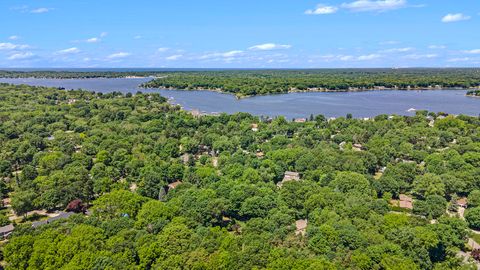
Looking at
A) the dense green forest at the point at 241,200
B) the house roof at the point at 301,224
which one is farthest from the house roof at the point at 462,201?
the house roof at the point at 301,224

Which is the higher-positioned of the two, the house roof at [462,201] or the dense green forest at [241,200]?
the dense green forest at [241,200]

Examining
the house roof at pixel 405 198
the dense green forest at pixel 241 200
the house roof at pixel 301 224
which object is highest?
the dense green forest at pixel 241 200

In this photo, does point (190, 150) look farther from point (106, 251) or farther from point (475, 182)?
point (475, 182)

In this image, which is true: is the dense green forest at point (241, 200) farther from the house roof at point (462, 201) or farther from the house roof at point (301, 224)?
the house roof at point (462, 201)

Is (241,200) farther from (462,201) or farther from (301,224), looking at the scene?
(462,201)

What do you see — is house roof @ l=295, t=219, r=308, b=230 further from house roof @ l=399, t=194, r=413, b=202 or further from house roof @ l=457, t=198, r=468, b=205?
house roof @ l=457, t=198, r=468, b=205

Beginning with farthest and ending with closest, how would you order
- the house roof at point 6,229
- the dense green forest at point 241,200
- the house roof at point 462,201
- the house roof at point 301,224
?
the house roof at point 462,201 → the house roof at point 301,224 → the house roof at point 6,229 → the dense green forest at point 241,200

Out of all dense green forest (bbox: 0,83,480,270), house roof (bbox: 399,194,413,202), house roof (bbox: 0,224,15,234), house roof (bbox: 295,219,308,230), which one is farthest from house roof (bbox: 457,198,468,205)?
house roof (bbox: 0,224,15,234)

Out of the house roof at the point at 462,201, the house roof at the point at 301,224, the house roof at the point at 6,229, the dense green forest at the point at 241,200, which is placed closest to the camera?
the dense green forest at the point at 241,200
